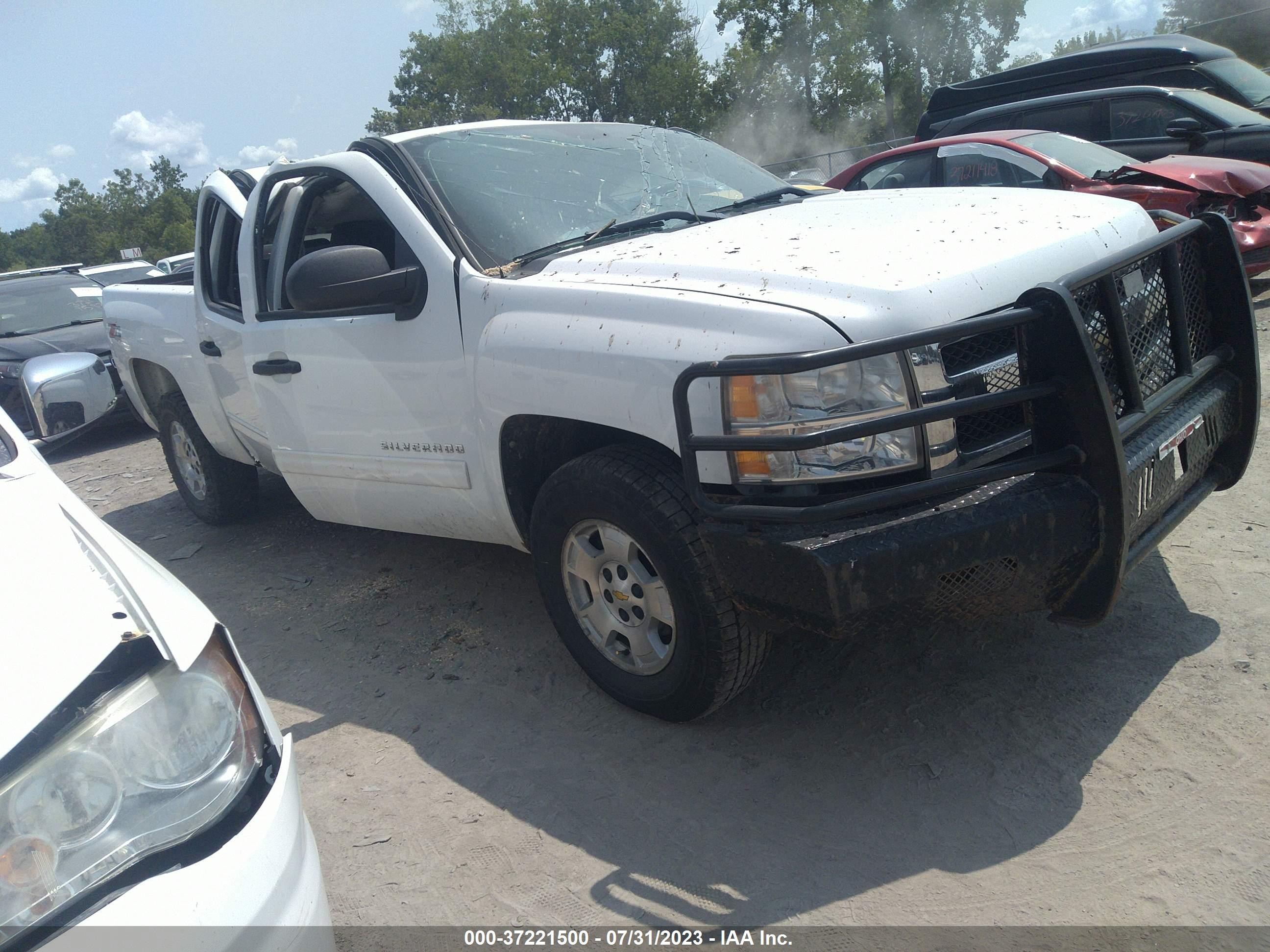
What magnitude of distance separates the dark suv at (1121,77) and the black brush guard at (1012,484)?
9119 mm

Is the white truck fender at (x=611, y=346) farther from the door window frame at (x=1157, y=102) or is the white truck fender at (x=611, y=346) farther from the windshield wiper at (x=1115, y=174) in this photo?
the door window frame at (x=1157, y=102)

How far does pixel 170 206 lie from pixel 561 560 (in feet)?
251

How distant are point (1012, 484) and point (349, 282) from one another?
6.98 ft

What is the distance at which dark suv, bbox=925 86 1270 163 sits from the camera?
26.8 ft

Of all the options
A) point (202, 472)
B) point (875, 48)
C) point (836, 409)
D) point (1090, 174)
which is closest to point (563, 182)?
point (836, 409)

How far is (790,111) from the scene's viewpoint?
143 ft

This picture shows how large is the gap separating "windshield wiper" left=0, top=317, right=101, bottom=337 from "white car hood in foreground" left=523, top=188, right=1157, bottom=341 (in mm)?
8590

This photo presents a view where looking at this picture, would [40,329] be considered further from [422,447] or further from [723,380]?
[723,380]

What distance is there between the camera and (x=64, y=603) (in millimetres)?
1709

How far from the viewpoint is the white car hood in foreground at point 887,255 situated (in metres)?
2.48

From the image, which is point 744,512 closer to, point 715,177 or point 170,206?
point 715,177

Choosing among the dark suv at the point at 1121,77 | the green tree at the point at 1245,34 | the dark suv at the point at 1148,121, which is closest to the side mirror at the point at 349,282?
the dark suv at the point at 1148,121

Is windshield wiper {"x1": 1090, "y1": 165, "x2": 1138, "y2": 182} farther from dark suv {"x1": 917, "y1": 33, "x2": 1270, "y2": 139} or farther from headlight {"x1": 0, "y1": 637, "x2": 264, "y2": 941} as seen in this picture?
headlight {"x1": 0, "y1": 637, "x2": 264, "y2": 941}

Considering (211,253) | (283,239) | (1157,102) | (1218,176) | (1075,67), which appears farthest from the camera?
(1075,67)
